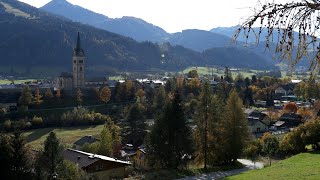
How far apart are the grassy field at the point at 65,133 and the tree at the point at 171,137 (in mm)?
21624

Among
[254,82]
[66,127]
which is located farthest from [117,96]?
[254,82]

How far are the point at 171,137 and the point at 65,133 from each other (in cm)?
3188

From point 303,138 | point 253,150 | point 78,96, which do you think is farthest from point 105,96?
point 303,138

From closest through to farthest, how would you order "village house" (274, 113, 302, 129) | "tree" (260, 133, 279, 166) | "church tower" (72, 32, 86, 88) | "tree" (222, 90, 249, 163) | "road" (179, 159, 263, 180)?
1. "road" (179, 159, 263, 180)
2. "tree" (222, 90, 249, 163)
3. "tree" (260, 133, 279, 166)
4. "village house" (274, 113, 302, 129)
5. "church tower" (72, 32, 86, 88)

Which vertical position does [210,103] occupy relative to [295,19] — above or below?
below

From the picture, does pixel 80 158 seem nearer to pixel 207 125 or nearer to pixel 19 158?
pixel 19 158

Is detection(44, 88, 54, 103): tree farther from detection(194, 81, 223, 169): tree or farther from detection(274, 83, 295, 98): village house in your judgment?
detection(274, 83, 295, 98): village house

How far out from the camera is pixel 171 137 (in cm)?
3553

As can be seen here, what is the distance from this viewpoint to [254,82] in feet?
382

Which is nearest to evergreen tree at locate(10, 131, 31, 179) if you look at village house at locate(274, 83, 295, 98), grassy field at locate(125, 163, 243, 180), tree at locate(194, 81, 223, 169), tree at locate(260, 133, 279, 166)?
grassy field at locate(125, 163, 243, 180)

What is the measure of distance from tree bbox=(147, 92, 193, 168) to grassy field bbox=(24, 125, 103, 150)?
21624mm

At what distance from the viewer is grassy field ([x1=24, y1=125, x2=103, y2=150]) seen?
188ft

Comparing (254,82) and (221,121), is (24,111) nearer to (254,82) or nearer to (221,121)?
(221,121)

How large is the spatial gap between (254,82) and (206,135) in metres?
83.8
